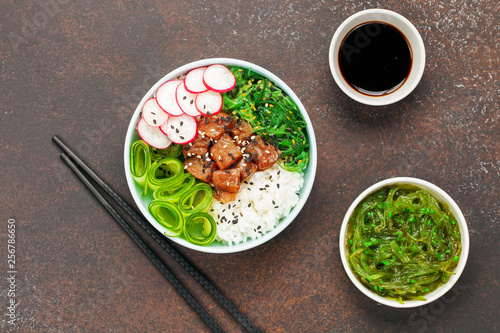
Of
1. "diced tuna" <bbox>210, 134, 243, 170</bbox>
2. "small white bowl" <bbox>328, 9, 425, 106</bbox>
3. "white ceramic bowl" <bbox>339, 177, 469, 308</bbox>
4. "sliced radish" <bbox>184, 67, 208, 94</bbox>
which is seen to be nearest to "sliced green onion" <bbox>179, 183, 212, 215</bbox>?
"diced tuna" <bbox>210, 134, 243, 170</bbox>

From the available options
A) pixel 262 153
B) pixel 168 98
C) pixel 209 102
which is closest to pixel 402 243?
pixel 262 153

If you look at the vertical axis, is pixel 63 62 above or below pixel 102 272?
above

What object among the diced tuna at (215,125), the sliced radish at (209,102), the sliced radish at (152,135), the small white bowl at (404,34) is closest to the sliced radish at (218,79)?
the sliced radish at (209,102)

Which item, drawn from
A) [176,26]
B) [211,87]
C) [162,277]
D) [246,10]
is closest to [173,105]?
[211,87]

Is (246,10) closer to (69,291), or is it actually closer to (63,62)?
(63,62)

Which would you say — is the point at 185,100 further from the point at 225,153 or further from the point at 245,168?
the point at 245,168

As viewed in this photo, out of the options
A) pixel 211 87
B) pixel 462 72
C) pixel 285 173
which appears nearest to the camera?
pixel 211 87
